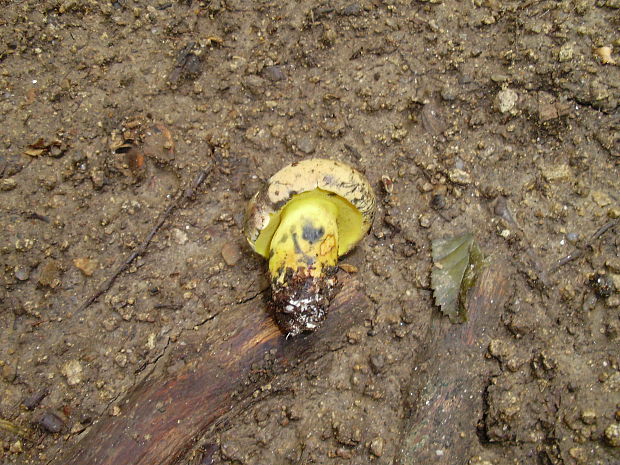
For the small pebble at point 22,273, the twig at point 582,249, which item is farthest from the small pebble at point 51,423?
the twig at point 582,249

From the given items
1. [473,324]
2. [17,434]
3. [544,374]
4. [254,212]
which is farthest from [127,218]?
[544,374]

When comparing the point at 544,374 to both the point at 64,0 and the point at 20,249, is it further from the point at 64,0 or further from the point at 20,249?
the point at 64,0

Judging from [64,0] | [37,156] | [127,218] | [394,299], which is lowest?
[394,299]

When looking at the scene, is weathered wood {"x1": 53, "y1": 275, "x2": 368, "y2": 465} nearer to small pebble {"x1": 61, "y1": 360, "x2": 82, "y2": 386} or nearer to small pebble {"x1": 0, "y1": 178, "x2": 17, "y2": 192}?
small pebble {"x1": 61, "y1": 360, "x2": 82, "y2": 386}

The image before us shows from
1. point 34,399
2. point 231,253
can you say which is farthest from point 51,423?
point 231,253

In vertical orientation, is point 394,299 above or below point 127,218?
below

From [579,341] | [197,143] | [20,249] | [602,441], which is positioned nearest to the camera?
[602,441]

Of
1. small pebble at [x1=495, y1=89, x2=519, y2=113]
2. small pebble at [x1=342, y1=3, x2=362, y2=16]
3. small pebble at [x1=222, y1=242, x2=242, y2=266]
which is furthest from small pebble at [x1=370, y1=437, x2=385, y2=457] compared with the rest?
small pebble at [x1=342, y1=3, x2=362, y2=16]
